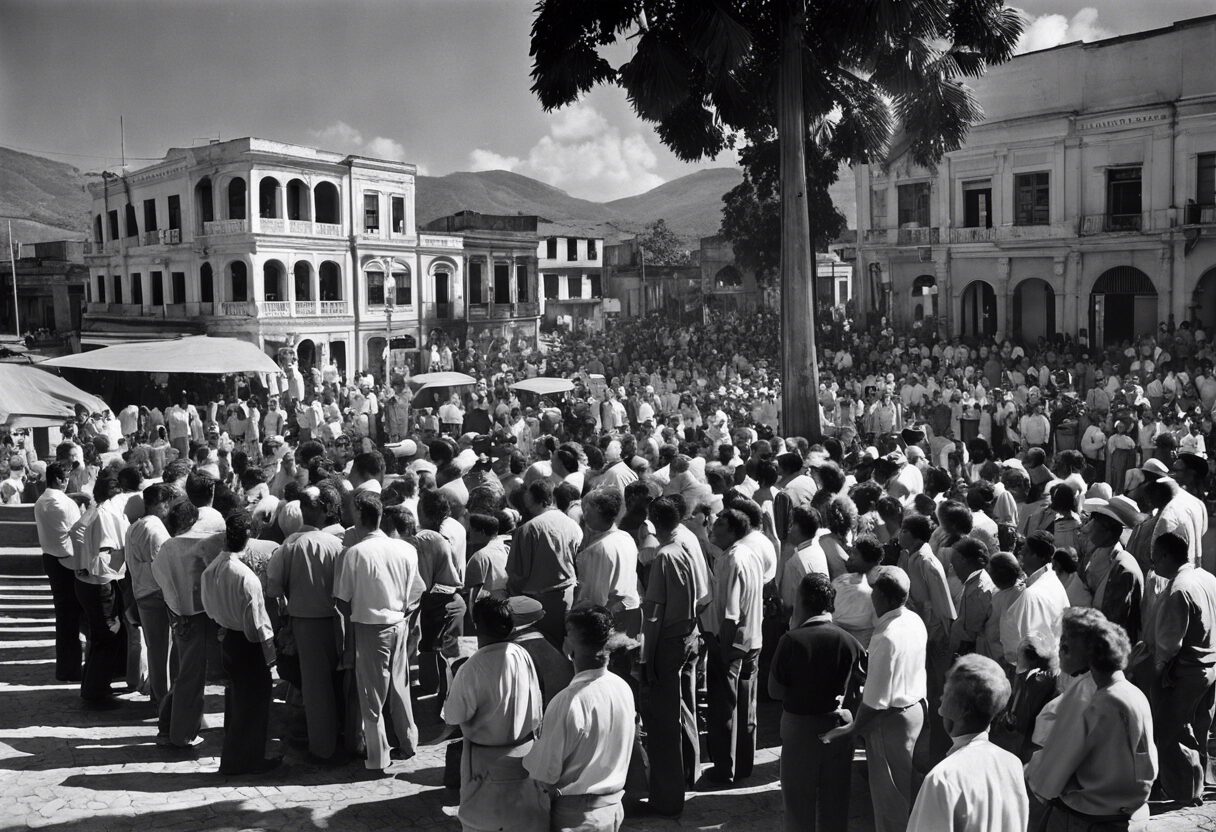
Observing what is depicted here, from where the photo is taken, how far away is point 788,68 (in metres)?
15.9

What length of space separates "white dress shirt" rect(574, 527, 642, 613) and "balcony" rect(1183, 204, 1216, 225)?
2616cm

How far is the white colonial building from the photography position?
3734 centimetres

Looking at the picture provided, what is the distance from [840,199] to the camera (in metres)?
80.8

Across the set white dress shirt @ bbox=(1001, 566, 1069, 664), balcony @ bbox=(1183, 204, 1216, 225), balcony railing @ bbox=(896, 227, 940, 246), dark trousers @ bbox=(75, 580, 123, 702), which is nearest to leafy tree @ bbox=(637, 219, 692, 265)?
balcony railing @ bbox=(896, 227, 940, 246)

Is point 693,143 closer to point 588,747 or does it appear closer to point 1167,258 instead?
point 588,747

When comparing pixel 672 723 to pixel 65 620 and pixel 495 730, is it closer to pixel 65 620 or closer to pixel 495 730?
pixel 495 730

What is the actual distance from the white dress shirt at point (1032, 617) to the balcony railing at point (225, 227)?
3477cm

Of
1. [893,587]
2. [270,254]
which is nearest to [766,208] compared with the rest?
[270,254]

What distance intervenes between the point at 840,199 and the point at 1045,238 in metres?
51.1

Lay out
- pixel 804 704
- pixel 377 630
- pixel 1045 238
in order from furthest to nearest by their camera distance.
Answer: pixel 1045 238
pixel 377 630
pixel 804 704

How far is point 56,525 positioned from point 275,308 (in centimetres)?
2991

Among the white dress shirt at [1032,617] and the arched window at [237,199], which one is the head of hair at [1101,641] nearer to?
the white dress shirt at [1032,617]

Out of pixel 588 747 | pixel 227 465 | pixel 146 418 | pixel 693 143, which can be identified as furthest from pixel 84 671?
pixel 146 418

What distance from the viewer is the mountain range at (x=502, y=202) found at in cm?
7831
